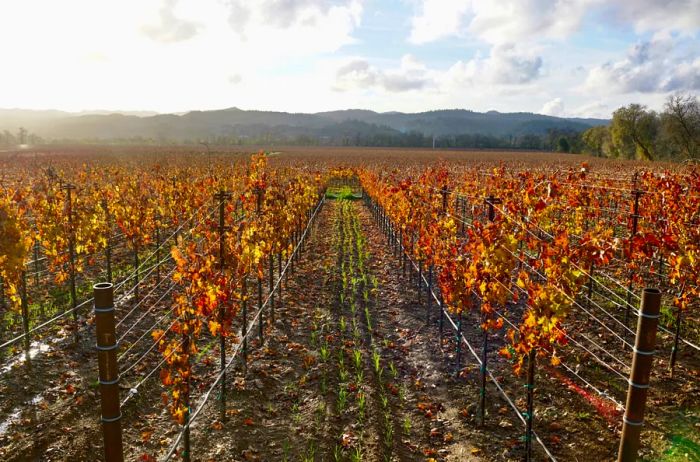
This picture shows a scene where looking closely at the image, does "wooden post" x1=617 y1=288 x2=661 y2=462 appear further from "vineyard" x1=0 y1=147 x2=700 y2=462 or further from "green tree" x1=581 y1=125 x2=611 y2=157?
"green tree" x1=581 y1=125 x2=611 y2=157

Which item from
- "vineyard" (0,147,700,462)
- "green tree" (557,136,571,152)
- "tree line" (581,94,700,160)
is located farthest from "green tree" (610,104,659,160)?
"vineyard" (0,147,700,462)

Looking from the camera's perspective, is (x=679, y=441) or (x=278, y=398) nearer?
(x=679, y=441)

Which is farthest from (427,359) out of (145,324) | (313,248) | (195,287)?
(313,248)

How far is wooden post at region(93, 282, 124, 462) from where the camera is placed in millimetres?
3131

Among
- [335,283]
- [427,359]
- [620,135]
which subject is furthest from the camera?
[620,135]

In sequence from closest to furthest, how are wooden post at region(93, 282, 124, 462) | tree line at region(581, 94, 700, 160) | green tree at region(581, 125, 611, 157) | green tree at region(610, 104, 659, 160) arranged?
1. wooden post at region(93, 282, 124, 462)
2. tree line at region(581, 94, 700, 160)
3. green tree at region(610, 104, 659, 160)
4. green tree at region(581, 125, 611, 157)

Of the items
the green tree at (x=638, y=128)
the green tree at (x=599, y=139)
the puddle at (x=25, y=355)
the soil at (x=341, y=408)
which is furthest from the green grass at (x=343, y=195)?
the green tree at (x=599, y=139)

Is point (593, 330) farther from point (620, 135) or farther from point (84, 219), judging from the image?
point (620, 135)

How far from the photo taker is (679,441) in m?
5.84

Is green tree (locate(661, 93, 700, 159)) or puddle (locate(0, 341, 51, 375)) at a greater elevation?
green tree (locate(661, 93, 700, 159))

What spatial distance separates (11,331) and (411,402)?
25.9ft

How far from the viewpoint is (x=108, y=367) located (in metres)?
3.18

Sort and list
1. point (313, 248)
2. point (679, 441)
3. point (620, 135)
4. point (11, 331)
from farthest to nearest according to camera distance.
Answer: point (620, 135)
point (313, 248)
point (11, 331)
point (679, 441)

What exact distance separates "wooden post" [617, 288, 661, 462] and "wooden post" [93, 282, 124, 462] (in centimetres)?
343
